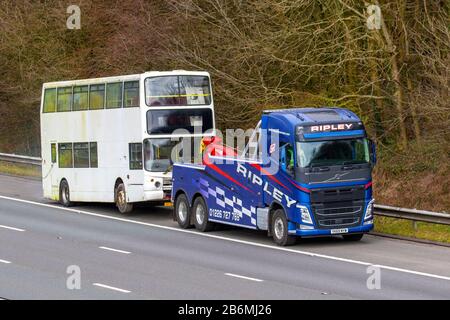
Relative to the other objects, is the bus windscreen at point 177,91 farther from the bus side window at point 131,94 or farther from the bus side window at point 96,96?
the bus side window at point 96,96

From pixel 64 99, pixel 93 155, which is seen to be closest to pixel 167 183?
pixel 93 155

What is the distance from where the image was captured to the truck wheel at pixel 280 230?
2498 cm

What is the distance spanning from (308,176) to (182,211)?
20.2ft

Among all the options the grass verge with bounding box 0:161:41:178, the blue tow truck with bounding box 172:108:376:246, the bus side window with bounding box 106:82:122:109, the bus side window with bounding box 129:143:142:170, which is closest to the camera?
the blue tow truck with bounding box 172:108:376:246

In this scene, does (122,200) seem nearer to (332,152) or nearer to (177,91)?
(177,91)

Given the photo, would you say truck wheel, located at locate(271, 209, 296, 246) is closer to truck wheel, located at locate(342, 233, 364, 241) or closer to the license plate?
the license plate

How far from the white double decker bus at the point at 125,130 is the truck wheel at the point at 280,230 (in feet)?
22.6

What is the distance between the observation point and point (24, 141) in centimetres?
5269

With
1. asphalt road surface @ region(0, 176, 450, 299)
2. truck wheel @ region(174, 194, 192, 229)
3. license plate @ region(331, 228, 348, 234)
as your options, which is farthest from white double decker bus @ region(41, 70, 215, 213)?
license plate @ region(331, 228, 348, 234)

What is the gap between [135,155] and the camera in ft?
106

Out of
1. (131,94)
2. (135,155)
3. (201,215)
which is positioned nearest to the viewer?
(201,215)

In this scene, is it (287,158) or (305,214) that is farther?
(287,158)

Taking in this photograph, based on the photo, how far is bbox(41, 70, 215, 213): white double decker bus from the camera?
1247 inches
